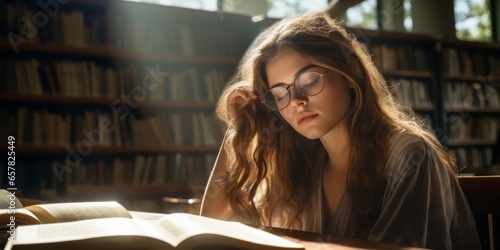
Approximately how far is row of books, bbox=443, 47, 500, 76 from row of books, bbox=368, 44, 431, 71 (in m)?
0.27

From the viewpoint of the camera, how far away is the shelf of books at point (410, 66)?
5.04 metres

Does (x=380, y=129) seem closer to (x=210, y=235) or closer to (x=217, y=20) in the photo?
(x=210, y=235)

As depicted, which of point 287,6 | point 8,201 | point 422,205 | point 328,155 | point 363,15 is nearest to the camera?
point 422,205

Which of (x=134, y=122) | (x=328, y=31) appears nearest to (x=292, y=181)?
(x=328, y=31)

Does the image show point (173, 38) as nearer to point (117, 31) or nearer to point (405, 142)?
point (117, 31)

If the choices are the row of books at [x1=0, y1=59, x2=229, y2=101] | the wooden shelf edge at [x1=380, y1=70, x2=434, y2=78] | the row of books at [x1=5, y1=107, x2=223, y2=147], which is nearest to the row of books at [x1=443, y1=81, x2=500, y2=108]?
the wooden shelf edge at [x1=380, y1=70, x2=434, y2=78]

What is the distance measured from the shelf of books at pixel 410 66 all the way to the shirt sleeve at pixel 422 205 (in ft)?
12.8

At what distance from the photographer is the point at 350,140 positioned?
1.34m

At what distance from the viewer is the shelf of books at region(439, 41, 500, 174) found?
5.42 m

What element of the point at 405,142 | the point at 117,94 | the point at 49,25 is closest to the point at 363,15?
the point at 117,94

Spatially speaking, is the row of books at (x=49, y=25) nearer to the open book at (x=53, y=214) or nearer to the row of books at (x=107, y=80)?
the row of books at (x=107, y=80)

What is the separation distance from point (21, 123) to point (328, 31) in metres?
2.55

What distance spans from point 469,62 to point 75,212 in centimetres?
539

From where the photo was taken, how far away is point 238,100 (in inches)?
65.1
